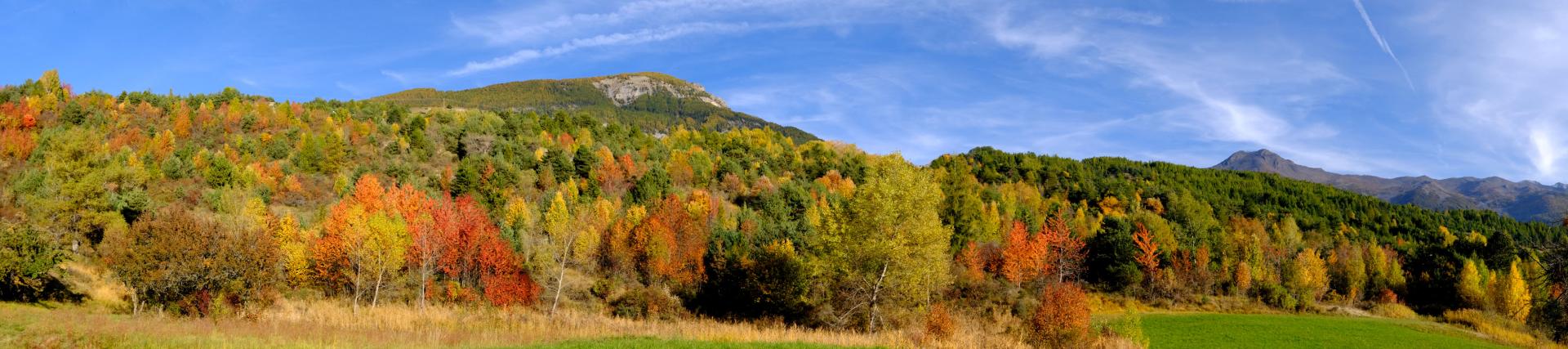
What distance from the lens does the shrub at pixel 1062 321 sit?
27250 millimetres

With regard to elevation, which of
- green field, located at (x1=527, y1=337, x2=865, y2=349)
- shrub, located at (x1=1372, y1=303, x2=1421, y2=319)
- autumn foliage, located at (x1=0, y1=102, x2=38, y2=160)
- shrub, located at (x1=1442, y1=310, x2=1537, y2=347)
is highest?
autumn foliage, located at (x1=0, y1=102, x2=38, y2=160)

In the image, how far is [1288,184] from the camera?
146m

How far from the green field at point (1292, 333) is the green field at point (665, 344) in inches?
1079

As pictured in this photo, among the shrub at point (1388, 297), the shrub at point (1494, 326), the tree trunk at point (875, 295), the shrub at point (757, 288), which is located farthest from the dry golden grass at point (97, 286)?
the shrub at point (1388, 297)

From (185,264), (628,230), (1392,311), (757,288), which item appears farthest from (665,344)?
(1392,311)

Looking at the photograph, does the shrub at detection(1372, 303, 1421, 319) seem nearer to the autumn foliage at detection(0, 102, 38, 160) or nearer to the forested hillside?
the forested hillside

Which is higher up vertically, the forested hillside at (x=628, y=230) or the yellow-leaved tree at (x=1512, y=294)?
the forested hillside at (x=628, y=230)

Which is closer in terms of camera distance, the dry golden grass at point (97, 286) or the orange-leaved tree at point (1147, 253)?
the dry golden grass at point (97, 286)

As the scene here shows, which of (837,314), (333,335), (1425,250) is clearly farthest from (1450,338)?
(333,335)

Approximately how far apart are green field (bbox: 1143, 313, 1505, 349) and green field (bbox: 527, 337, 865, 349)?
1079 inches

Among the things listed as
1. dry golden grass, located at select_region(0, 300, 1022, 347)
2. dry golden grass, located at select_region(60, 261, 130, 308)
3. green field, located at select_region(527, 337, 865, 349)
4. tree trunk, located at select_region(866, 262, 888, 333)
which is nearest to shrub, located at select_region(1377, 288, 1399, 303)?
dry golden grass, located at select_region(0, 300, 1022, 347)

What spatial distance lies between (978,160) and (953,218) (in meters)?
87.3

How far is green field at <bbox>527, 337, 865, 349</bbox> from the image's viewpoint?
19766mm

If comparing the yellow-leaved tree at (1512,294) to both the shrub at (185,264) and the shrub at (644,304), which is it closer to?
the shrub at (644,304)
